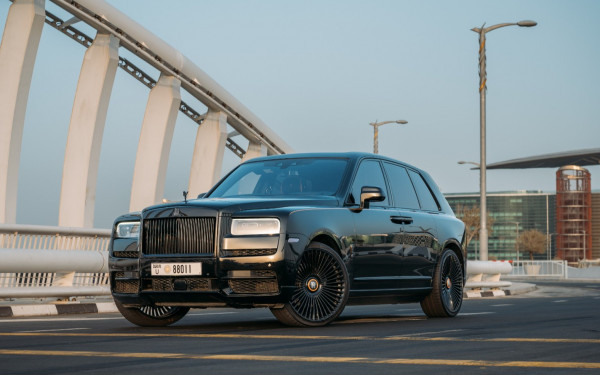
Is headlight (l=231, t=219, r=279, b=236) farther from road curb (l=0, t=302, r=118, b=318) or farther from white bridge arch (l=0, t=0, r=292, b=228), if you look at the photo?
white bridge arch (l=0, t=0, r=292, b=228)

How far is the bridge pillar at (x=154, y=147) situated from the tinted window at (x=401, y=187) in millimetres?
10973

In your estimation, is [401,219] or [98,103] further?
[98,103]

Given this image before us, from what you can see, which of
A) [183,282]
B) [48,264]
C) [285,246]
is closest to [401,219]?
[285,246]

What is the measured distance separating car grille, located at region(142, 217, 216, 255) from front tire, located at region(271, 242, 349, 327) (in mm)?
896

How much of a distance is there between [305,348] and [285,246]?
2.12 meters

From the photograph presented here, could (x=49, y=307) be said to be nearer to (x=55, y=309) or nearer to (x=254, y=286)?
(x=55, y=309)

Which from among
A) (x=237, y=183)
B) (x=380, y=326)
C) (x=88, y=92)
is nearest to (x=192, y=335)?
(x=380, y=326)

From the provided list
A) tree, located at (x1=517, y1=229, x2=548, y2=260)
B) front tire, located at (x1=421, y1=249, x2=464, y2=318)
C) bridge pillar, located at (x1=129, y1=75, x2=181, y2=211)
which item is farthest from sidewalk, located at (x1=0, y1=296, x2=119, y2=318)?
tree, located at (x1=517, y1=229, x2=548, y2=260)

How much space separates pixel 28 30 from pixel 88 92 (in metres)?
2.56

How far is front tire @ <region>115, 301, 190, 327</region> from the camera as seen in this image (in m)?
10.1

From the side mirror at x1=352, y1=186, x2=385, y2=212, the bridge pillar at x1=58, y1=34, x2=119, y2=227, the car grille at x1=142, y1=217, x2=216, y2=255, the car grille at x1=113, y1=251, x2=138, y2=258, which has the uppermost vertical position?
the bridge pillar at x1=58, y1=34, x2=119, y2=227

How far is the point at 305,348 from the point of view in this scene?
7.10 m

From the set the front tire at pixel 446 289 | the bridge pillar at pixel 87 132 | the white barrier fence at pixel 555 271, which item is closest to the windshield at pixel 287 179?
the front tire at pixel 446 289

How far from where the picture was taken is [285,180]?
Answer: 1076 cm
